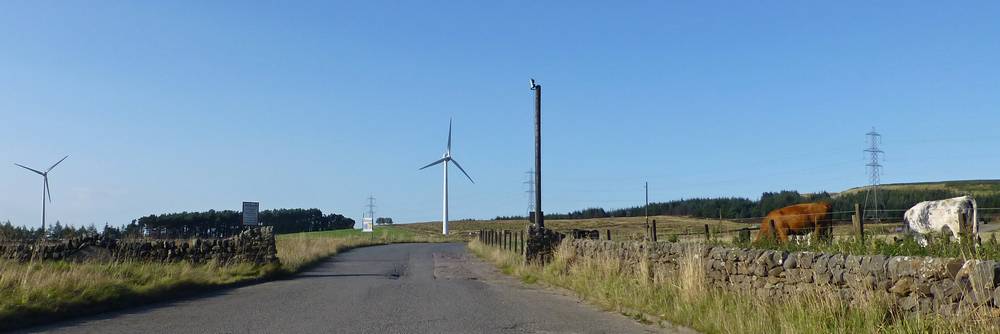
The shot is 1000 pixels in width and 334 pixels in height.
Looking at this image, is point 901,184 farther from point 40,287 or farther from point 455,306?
point 40,287

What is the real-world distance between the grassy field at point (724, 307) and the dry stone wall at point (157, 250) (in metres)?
10.4

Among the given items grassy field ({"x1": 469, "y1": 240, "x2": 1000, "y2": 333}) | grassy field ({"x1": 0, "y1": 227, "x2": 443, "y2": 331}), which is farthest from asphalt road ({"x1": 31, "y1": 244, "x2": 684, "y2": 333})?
grassy field ({"x1": 0, "y1": 227, "x2": 443, "y2": 331})

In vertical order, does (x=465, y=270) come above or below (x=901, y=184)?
below

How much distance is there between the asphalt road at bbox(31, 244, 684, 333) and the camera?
1188cm

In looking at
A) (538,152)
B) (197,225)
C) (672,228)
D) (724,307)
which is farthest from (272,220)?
(724,307)

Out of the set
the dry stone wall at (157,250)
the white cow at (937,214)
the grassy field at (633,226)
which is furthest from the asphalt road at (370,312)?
the white cow at (937,214)

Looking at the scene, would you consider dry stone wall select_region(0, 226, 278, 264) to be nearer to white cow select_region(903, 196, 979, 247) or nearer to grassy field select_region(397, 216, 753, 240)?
grassy field select_region(397, 216, 753, 240)

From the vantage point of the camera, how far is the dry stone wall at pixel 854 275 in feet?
27.3

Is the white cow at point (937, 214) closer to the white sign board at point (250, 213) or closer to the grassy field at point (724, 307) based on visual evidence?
the grassy field at point (724, 307)

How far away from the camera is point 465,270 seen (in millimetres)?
27469

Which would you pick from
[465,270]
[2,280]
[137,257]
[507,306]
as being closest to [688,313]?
[507,306]

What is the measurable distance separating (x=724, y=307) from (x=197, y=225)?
277 feet

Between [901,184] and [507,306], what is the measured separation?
50426 millimetres

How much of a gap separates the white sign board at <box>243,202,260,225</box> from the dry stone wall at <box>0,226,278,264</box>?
4.40 meters
